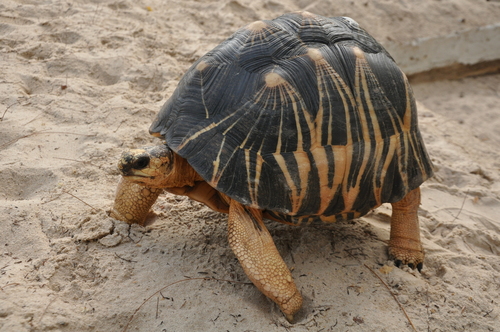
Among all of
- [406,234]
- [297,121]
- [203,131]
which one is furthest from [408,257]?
[203,131]

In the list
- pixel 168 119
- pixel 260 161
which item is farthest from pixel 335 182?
pixel 168 119

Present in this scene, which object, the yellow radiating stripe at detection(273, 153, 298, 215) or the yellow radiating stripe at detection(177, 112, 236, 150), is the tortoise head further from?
the yellow radiating stripe at detection(273, 153, 298, 215)

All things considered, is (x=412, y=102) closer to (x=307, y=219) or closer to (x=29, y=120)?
(x=307, y=219)

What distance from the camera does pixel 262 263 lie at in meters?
2.36

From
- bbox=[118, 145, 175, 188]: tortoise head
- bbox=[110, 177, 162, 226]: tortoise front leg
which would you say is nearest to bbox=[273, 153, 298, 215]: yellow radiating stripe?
bbox=[118, 145, 175, 188]: tortoise head

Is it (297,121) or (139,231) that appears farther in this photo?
(139,231)

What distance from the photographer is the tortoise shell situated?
2361 millimetres

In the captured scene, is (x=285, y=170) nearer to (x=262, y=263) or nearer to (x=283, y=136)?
(x=283, y=136)

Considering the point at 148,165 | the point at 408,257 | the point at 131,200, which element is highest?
the point at 148,165

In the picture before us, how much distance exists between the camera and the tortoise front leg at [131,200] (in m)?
2.77

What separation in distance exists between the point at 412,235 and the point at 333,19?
1.48 meters

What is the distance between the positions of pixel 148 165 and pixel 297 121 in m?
0.83

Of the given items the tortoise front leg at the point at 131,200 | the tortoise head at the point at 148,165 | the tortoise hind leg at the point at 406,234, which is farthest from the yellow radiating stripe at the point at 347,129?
the tortoise front leg at the point at 131,200

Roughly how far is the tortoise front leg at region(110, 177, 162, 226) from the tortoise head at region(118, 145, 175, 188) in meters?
0.27
